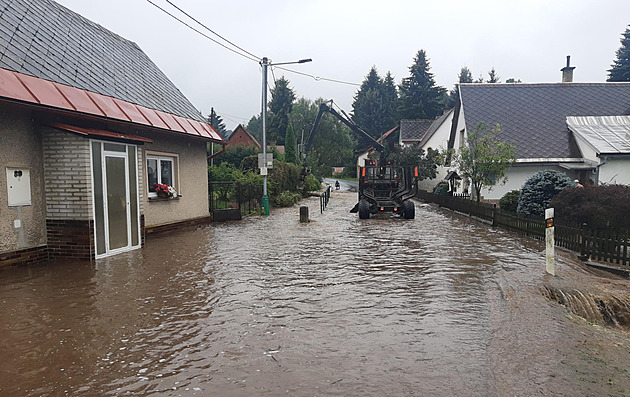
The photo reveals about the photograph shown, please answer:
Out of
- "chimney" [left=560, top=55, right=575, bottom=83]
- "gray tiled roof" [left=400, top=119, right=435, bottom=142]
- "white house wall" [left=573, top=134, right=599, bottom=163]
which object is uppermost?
"chimney" [left=560, top=55, right=575, bottom=83]

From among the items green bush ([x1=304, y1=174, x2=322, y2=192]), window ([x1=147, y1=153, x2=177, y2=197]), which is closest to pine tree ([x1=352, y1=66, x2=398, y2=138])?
green bush ([x1=304, y1=174, x2=322, y2=192])

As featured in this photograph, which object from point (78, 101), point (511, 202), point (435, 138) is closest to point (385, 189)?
point (511, 202)

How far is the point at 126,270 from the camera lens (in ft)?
27.6

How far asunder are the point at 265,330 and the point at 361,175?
621 inches

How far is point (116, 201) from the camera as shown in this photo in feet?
32.2

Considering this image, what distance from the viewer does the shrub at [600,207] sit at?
10.8 m

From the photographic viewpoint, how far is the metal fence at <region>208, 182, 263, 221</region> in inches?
691

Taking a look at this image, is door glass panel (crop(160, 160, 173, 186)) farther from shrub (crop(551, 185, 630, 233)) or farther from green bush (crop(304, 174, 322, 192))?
green bush (crop(304, 174, 322, 192))

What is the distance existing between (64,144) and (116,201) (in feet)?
5.16

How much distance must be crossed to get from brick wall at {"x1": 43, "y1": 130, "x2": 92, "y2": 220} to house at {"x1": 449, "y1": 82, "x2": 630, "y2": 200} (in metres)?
17.2

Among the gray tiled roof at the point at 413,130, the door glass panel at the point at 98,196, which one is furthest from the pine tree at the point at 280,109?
the door glass panel at the point at 98,196

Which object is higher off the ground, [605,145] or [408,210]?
[605,145]

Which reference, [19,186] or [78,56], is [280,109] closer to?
[78,56]

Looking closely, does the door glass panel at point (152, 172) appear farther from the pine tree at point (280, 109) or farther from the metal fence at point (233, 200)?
the pine tree at point (280, 109)
